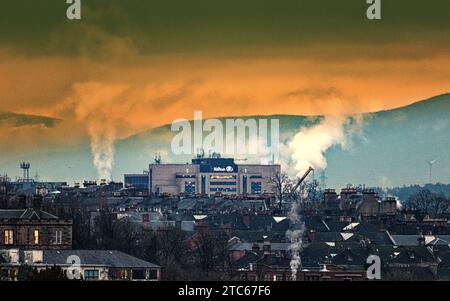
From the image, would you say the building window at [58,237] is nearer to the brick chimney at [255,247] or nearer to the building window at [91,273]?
the brick chimney at [255,247]

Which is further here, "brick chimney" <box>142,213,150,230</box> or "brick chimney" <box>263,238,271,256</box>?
"brick chimney" <box>142,213,150,230</box>

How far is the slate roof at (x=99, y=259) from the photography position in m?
66.9

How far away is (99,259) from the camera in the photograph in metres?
67.8

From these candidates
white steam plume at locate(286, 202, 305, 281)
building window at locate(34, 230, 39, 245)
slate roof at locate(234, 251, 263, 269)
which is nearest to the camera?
white steam plume at locate(286, 202, 305, 281)

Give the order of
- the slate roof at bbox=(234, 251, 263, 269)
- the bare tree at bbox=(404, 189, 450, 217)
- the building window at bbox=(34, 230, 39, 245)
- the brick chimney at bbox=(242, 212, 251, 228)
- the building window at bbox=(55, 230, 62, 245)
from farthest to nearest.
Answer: the bare tree at bbox=(404, 189, 450, 217) < the brick chimney at bbox=(242, 212, 251, 228) < the slate roof at bbox=(234, 251, 263, 269) < the building window at bbox=(34, 230, 39, 245) < the building window at bbox=(55, 230, 62, 245)

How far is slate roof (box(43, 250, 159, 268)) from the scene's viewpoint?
66.9m

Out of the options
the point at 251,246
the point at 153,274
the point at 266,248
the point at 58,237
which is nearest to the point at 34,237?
the point at 58,237

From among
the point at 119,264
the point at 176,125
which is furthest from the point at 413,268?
the point at 176,125

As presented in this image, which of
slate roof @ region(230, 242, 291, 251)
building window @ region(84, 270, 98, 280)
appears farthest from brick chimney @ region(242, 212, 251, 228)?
building window @ region(84, 270, 98, 280)

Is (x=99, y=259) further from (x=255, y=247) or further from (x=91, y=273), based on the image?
(x=255, y=247)

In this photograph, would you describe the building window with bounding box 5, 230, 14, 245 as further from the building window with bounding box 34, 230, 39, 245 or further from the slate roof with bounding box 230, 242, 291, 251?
the slate roof with bounding box 230, 242, 291, 251

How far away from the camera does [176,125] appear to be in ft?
601
